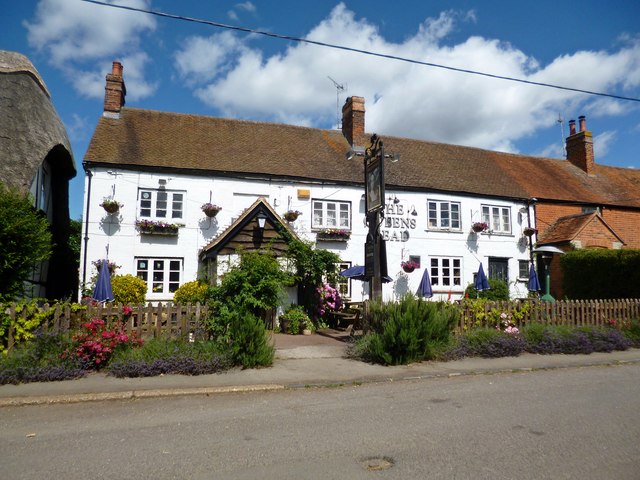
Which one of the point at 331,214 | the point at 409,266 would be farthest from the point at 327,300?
the point at 409,266

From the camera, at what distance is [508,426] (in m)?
A: 5.55

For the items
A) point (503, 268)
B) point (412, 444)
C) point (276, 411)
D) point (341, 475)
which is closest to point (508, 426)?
point (412, 444)

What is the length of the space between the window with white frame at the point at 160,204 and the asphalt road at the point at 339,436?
36.5 ft

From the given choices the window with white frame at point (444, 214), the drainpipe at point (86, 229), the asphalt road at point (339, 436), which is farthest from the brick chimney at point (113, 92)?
the asphalt road at point (339, 436)

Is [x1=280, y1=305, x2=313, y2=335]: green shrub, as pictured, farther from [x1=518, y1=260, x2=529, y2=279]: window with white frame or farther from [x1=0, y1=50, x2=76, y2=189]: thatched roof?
[x1=518, y1=260, x2=529, y2=279]: window with white frame

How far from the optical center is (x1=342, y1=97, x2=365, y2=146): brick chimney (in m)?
22.1

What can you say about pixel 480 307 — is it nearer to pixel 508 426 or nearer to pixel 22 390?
pixel 508 426

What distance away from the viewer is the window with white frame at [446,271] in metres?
20.2

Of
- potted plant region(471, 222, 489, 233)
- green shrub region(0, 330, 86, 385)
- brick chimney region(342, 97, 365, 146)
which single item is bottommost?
green shrub region(0, 330, 86, 385)

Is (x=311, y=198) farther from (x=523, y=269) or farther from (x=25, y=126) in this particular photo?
(x=523, y=269)

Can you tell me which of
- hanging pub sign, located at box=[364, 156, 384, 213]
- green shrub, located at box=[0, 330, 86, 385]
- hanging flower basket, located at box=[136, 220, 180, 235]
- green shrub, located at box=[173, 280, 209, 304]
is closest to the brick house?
hanging flower basket, located at box=[136, 220, 180, 235]

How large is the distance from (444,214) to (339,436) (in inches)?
661

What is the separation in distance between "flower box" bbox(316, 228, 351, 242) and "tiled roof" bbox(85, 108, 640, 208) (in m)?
2.10

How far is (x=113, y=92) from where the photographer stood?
63.9 feet
